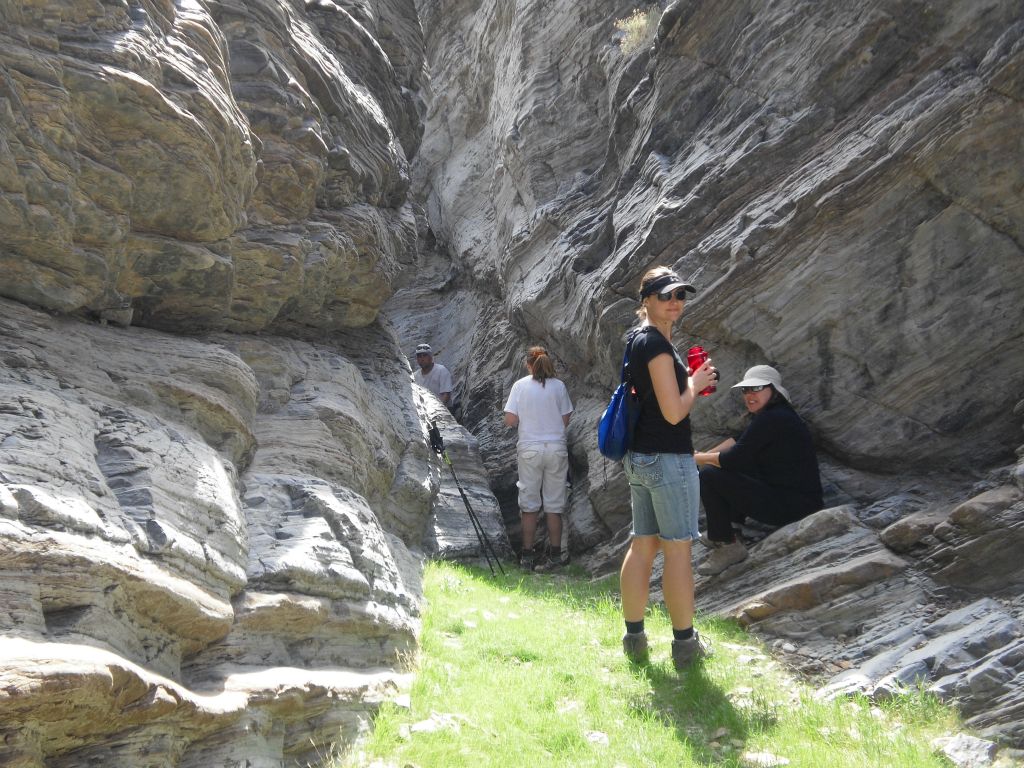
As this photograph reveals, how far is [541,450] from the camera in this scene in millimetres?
13008

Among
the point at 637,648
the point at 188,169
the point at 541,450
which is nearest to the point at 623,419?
the point at 637,648

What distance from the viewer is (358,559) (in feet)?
22.9

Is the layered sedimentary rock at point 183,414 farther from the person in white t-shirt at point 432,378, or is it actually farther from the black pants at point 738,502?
the person in white t-shirt at point 432,378

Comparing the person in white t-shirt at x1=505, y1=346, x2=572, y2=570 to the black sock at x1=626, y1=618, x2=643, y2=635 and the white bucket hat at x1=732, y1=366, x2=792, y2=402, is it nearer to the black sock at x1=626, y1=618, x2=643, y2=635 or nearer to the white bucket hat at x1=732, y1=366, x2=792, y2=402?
the white bucket hat at x1=732, y1=366, x2=792, y2=402

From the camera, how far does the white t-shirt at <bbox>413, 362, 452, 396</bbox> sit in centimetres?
1744

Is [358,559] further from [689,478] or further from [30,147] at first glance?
[30,147]

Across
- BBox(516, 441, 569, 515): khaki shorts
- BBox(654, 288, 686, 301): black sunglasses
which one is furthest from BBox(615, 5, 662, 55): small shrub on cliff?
BBox(654, 288, 686, 301): black sunglasses

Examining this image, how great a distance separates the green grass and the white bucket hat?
9.56 feet

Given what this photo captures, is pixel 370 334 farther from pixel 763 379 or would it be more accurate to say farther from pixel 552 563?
pixel 763 379

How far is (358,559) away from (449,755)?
2.24m

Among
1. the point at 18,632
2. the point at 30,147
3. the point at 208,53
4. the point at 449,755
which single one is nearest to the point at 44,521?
the point at 18,632

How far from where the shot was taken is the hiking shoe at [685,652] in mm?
6488

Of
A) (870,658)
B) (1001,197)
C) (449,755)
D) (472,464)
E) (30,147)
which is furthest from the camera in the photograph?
(472,464)

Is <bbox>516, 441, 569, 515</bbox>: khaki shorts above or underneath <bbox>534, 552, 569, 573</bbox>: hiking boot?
above
